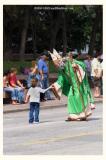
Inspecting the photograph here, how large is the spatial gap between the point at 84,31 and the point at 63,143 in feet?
232

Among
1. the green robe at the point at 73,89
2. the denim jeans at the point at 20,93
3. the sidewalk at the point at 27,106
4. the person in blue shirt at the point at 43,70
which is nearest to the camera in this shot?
the green robe at the point at 73,89

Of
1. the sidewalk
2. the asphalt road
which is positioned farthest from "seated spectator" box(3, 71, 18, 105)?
the asphalt road

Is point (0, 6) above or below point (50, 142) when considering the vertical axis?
above

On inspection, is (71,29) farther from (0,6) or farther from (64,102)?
(0,6)

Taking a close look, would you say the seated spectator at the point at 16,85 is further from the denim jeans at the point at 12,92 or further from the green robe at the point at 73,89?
the green robe at the point at 73,89

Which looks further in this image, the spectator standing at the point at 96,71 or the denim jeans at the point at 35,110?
the spectator standing at the point at 96,71

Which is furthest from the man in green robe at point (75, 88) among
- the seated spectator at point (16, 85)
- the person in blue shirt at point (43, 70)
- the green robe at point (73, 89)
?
the person in blue shirt at point (43, 70)

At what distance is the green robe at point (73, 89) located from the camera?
22.0 meters

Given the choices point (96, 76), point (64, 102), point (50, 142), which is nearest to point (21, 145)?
point (50, 142)

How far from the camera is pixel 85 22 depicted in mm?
86500

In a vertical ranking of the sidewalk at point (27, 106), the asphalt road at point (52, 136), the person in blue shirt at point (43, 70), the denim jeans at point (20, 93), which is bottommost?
the asphalt road at point (52, 136)

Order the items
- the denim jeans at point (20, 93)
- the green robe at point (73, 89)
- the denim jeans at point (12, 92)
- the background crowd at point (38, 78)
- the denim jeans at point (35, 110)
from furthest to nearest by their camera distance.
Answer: the background crowd at point (38, 78) → the denim jeans at point (20, 93) → the denim jeans at point (12, 92) → the green robe at point (73, 89) → the denim jeans at point (35, 110)

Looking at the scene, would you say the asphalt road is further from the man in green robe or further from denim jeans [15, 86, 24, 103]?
denim jeans [15, 86, 24, 103]
